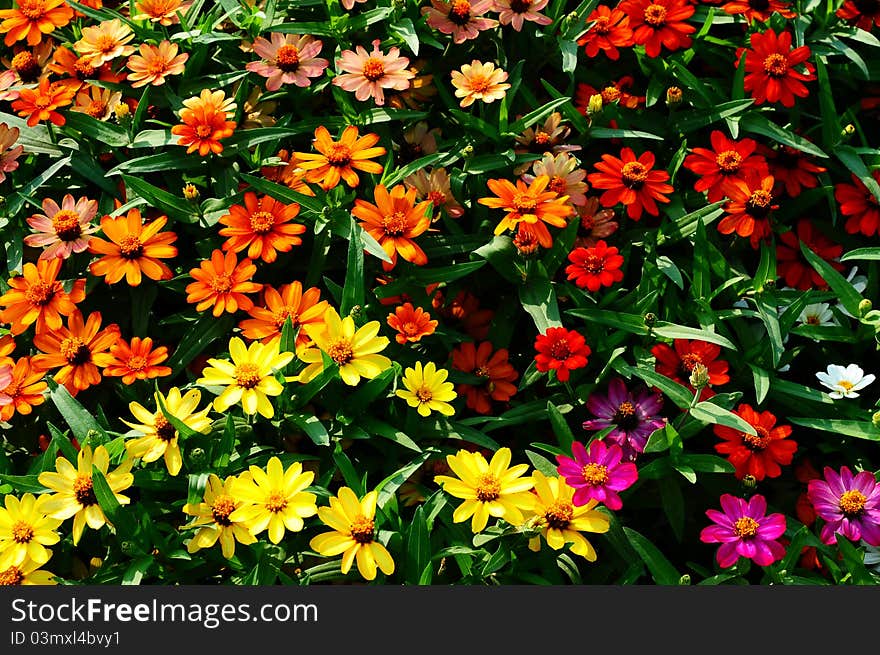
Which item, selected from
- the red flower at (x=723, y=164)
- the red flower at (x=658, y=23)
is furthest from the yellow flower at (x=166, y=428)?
the red flower at (x=658, y=23)

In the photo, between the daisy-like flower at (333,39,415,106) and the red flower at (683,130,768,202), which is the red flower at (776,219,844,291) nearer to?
the red flower at (683,130,768,202)

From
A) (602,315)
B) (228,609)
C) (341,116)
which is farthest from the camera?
(341,116)

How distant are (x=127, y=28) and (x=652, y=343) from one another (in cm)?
137

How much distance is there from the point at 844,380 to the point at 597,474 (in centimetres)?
56

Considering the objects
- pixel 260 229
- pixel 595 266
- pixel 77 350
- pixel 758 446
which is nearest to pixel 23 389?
pixel 77 350

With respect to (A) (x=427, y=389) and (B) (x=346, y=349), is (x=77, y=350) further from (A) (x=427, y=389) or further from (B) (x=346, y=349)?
(A) (x=427, y=389)

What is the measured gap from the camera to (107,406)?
6.79ft

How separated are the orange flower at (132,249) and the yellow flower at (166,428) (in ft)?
0.91

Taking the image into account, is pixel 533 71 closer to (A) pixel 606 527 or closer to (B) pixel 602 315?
(B) pixel 602 315

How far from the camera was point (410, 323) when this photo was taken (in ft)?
6.33

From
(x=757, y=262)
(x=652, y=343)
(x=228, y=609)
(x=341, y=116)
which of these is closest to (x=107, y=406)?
(x=228, y=609)

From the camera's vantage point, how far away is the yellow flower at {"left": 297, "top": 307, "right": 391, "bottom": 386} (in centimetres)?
183

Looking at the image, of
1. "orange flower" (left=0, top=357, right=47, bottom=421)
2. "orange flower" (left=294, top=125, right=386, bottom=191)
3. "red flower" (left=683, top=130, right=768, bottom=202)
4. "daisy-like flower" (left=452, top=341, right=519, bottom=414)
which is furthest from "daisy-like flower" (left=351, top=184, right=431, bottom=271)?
"orange flower" (left=0, top=357, right=47, bottom=421)

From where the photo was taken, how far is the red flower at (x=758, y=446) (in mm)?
1827
